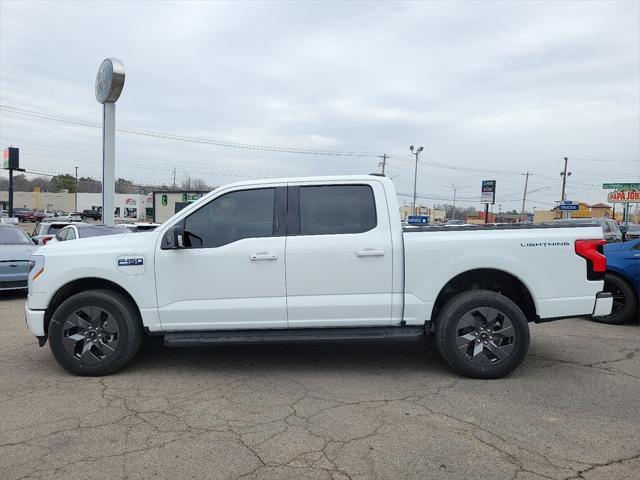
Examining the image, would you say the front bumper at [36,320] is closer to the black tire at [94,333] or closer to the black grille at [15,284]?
the black tire at [94,333]

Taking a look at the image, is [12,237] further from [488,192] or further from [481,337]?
[488,192]

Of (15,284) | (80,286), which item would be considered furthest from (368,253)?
(15,284)

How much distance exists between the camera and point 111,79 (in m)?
17.9

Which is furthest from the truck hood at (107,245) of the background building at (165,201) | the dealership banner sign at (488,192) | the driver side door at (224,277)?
the dealership banner sign at (488,192)

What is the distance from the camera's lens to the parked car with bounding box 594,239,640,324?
790cm

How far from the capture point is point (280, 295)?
505 centimetres

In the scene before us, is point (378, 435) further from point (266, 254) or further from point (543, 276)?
point (543, 276)

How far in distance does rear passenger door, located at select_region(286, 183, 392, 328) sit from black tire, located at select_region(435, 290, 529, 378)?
631 mm

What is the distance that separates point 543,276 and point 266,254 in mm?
2708

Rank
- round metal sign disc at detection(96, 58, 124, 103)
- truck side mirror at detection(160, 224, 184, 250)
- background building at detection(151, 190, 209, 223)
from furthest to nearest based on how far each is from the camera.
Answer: background building at detection(151, 190, 209, 223) < round metal sign disc at detection(96, 58, 124, 103) < truck side mirror at detection(160, 224, 184, 250)

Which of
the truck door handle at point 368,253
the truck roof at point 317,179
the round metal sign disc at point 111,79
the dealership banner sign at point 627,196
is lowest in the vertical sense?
the truck door handle at point 368,253

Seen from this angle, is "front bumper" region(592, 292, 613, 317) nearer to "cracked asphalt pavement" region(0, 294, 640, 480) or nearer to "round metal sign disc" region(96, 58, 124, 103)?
"cracked asphalt pavement" region(0, 294, 640, 480)

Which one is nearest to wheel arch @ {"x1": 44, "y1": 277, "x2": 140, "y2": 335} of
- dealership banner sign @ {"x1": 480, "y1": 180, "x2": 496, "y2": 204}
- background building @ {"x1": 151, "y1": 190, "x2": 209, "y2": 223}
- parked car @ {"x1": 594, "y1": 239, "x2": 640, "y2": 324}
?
parked car @ {"x1": 594, "y1": 239, "x2": 640, "y2": 324}

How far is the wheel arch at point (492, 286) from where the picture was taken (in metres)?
5.22
